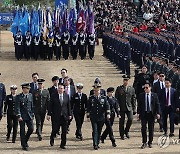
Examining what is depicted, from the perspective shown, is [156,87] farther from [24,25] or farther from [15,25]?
[15,25]

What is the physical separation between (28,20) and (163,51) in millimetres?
7654

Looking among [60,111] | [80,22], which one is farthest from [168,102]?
[80,22]

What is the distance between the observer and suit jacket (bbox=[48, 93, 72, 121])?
12680 millimetres

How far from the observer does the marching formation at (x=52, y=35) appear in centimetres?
2823

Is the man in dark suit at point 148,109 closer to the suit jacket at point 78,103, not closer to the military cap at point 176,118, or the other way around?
the military cap at point 176,118

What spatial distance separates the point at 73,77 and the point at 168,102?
31.8ft

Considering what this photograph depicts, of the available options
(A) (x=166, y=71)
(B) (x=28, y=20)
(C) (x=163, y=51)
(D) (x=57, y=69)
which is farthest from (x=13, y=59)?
(A) (x=166, y=71)

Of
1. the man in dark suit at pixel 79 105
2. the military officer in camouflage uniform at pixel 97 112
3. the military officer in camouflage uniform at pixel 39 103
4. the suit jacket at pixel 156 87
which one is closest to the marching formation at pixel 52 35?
the suit jacket at pixel 156 87

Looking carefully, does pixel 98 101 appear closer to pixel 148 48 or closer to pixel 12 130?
pixel 12 130

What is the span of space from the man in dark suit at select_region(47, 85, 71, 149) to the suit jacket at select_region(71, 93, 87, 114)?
1.98 ft

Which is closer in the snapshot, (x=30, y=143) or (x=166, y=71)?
(x=30, y=143)

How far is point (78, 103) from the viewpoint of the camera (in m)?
13.4

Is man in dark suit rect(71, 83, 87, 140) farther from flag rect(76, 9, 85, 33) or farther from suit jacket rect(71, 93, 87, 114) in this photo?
flag rect(76, 9, 85, 33)

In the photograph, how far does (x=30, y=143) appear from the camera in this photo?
13164 mm
